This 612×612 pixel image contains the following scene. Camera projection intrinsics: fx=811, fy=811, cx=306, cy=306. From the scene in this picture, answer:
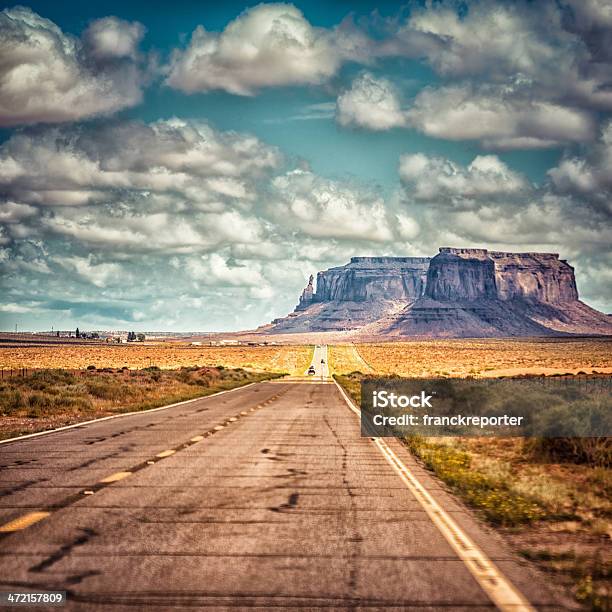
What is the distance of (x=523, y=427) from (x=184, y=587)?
15230 mm

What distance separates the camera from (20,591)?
578 centimetres

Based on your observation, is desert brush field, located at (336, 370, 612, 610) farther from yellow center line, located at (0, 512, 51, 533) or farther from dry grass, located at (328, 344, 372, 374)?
dry grass, located at (328, 344, 372, 374)

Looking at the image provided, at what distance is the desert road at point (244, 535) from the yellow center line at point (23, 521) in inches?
0.7

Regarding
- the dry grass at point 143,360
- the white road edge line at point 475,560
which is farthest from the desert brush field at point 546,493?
the dry grass at point 143,360

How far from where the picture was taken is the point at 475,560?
716 centimetres

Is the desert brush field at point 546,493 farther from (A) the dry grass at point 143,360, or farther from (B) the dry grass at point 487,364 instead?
(A) the dry grass at point 143,360

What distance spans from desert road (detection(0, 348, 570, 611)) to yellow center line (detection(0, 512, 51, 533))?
2cm

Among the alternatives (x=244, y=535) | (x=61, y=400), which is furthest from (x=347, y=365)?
(x=244, y=535)

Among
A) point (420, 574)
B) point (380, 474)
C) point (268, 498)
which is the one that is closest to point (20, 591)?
point (420, 574)

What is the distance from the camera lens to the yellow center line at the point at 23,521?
25.9 feet

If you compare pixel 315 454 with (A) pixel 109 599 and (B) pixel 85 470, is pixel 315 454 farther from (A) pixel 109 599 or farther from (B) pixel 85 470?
(A) pixel 109 599

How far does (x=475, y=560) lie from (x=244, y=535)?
7.30 ft

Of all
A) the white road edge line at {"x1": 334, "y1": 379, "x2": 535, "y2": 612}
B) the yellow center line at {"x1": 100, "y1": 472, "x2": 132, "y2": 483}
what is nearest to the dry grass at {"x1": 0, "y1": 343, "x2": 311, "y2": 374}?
the yellow center line at {"x1": 100, "y1": 472, "x2": 132, "y2": 483}

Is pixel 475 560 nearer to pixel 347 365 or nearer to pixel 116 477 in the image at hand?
pixel 116 477
